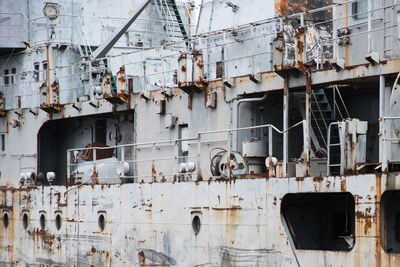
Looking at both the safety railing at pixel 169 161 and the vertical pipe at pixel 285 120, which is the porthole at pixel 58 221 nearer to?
the safety railing at pixel 169 161

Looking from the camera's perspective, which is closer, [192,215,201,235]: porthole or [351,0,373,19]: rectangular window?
[351,0,373,19]: rectangular window

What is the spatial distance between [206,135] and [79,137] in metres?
6.63

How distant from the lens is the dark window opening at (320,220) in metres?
17.4

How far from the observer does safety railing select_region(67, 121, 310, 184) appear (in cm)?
1834

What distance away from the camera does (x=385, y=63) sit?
52.6 ft

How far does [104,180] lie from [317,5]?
7162mm

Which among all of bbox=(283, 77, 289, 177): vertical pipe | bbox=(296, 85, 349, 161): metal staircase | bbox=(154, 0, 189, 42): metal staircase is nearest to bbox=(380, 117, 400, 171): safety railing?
bbox=(283, 77, 289, 177): vertical pipe

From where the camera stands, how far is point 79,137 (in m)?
25.6

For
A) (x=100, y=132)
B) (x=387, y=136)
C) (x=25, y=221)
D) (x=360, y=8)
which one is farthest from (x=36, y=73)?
(x=387, y=136)

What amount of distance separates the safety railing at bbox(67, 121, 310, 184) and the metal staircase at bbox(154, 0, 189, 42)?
17.6 feet

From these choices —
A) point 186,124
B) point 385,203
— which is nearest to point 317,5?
point 186,124

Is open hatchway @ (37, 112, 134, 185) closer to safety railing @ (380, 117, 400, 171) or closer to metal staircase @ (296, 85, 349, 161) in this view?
metal staircase @ (296, 85, 349, 161)

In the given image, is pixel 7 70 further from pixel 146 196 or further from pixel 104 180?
pixel 146 196

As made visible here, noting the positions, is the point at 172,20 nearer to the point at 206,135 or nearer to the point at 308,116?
the point at 206,135
